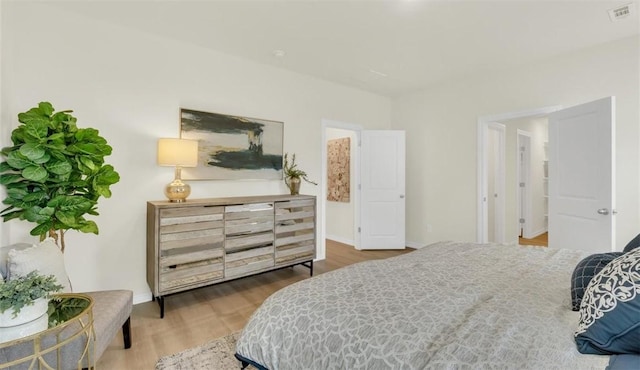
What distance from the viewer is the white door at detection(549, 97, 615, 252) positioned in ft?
8.05

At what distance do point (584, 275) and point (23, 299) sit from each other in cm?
→ 224

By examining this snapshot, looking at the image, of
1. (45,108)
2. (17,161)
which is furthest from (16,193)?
(45,108)

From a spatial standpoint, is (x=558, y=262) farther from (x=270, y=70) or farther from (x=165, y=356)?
(x=270, y=70)

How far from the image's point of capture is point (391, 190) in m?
4.69

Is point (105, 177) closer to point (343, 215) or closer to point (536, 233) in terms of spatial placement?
point (343, 215)

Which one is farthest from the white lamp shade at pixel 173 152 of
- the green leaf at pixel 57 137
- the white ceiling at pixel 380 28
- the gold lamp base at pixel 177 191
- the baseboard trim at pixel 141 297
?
the baseboard trim at pixel 141 297

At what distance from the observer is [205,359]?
184 centimetres

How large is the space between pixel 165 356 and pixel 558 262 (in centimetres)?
256

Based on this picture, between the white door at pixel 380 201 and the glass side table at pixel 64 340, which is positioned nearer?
the glass side table at pixel 64 340

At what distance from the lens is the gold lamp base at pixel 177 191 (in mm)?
2660

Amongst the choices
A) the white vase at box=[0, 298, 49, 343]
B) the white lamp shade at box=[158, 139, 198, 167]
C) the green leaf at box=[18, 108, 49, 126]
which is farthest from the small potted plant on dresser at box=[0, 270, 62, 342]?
the white lamp shade at box=[158, 139, 198, 167]

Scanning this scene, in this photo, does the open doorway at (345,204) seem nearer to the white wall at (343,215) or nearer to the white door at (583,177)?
the white wall at (343,215)

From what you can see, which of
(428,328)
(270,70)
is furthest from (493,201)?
(428,328)

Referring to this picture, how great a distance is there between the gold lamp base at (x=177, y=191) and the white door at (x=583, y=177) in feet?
12.3
